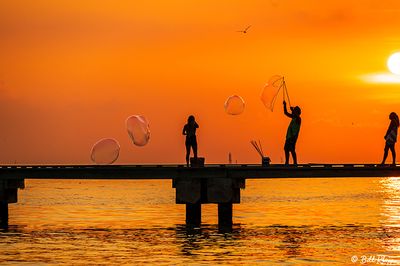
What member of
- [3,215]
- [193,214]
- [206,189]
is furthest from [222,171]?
[3,215]

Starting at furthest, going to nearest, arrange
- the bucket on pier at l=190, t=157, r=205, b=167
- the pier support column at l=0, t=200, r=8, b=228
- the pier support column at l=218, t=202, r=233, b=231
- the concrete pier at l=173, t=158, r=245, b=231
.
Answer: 1. the pier support column at l=0, t=200, r=8, b=228
2. the pier support column at l=218, t=202, r=233, b=231
3. the concrete pier at l=173, t=158, r=245, b=231
4. the bucket on pier at l=190, t=157, r=205, b=167

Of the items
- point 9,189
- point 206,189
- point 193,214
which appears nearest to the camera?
point 206,189

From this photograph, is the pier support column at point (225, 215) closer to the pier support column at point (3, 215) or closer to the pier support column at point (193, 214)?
the pier support column at point (193, 214)

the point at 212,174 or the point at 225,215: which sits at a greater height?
the point at 212,174

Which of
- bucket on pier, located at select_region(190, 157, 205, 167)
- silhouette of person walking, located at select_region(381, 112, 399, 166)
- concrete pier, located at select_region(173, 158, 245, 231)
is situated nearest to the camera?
silhouette of person walking, located at select_region(381, 112, 399, 166)

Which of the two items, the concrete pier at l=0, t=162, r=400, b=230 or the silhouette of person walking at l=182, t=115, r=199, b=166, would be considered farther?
the concrete pier at l=0, t=162, r=400, b=230

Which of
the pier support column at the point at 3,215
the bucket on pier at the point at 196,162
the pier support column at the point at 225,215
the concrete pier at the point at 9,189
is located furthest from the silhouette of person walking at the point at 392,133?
the pier support column at the point at 3,215

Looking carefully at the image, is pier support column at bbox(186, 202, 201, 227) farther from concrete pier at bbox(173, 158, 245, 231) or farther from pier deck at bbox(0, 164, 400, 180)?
pier deck at bbox(0, 164, 400, 180)

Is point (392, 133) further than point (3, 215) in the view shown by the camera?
No

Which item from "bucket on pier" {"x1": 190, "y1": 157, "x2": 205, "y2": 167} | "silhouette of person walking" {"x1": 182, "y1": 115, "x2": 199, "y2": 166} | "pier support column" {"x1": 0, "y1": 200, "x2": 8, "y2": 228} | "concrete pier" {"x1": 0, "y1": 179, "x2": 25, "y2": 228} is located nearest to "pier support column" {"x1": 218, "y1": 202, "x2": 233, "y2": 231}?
"bucket on pier" {"x1": 190, "y1": 157, "x2": 205, "y2": 167}

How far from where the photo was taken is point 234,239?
201 feet

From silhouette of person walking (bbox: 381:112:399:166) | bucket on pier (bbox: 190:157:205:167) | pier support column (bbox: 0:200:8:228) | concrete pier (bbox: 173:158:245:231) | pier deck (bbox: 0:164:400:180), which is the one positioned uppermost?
silhouette of person walking (bbox: 381:112:399:166)

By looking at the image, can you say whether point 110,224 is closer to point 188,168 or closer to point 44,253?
point 188,168

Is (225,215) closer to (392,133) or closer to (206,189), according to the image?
(206,189)
